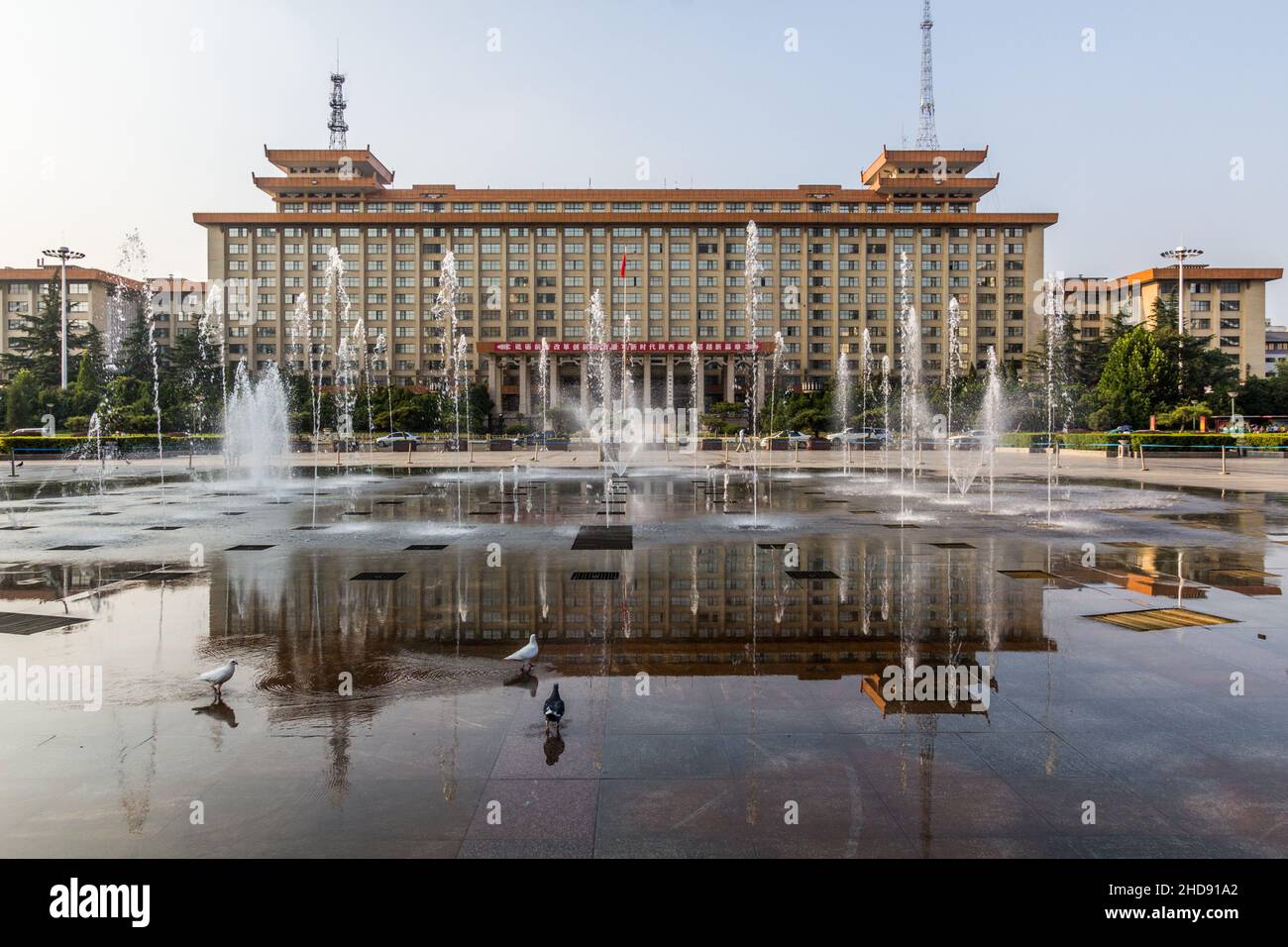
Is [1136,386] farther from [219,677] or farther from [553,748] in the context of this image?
[219,677]

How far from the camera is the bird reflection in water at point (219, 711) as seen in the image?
5211 millimetres

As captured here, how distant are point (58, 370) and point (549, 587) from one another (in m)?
89.4

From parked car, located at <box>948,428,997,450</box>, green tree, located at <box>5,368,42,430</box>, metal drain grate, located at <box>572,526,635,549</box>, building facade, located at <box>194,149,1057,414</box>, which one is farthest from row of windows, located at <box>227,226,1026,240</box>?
metal drain grate, located at <box>572,526,635,549</box>

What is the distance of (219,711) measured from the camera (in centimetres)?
536

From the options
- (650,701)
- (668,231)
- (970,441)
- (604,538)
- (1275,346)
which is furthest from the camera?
(1275,346)

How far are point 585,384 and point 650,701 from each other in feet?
311

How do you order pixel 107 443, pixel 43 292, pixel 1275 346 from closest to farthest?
pixel 107 443 < pixel 43 292 < pixel 1275 346

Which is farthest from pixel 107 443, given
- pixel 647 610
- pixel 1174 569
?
pixel 1174 569

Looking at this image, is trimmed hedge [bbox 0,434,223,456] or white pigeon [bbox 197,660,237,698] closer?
white pigeon [bbox 197,660,237,698]

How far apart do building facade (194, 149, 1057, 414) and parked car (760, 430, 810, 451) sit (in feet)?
155

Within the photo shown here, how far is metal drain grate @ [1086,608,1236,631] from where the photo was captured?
7.65 meters

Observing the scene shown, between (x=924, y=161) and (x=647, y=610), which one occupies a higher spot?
(x=924, y=161)

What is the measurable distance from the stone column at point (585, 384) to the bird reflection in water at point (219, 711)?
304 feet

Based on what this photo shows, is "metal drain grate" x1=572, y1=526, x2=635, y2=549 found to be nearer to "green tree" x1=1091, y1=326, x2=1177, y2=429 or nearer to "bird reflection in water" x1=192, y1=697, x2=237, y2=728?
"bird reflection in water" x1=192, y1=697, x2=237, y2=728
